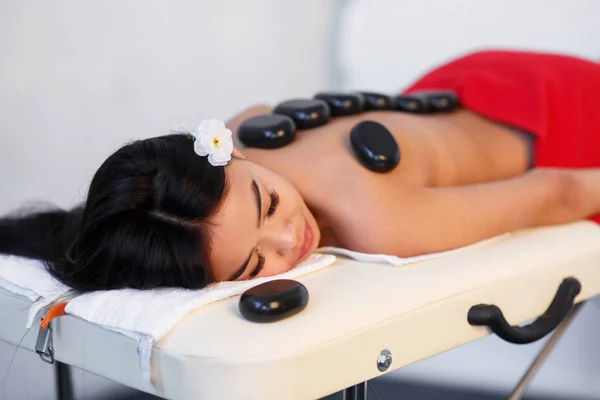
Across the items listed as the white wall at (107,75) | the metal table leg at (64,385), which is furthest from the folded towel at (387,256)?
the white wall at (107,75)

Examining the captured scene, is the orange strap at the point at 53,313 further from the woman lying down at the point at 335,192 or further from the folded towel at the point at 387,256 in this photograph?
the folded towel at the point at 387,256

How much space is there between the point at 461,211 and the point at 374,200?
155 mm

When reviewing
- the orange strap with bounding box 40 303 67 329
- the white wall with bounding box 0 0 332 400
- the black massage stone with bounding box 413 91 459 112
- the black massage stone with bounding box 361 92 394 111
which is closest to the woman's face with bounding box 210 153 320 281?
the orange strap with bounding box 40 303 67 329

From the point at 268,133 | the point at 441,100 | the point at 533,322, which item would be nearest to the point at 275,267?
the point at 268,133

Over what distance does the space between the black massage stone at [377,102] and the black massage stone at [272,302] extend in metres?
0.67

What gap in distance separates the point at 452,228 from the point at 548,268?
0.54 ft

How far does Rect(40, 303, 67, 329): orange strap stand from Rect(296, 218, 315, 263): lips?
0.35m

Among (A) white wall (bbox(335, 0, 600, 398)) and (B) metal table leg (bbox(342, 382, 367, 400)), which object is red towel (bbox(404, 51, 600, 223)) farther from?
(B) metal table leg (bbox(342, 382, 367, 400))

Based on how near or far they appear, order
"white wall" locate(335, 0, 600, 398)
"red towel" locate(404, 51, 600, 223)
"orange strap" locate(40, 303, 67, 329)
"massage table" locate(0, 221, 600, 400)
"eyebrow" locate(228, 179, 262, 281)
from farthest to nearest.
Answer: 1. "white wall" locate(335, 0, 600, 398)
2. "red towel" locate(404, 51, 600, 223)
3. "eyebrow" locate(228, 179, 262, 281)
4. "orange strap" locate(40, 303, 67, 329)
5. "massage table" locate(0, 221, 600, 400)

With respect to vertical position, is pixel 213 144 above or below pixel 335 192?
above

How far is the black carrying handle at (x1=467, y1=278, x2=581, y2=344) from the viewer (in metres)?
1.01

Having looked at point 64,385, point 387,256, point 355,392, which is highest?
point 387,256

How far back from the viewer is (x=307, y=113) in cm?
133

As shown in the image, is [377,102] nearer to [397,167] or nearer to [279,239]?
[397,167]
